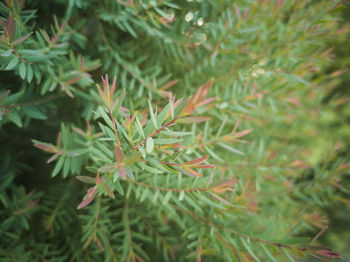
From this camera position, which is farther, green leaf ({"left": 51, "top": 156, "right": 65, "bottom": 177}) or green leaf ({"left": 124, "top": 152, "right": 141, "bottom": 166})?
green leaf ({"left": 51, "top": 156, "right": 65, "bottom": 177})

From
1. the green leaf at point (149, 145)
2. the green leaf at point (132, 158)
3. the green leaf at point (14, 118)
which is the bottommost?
the green leaf at point (132, 158)

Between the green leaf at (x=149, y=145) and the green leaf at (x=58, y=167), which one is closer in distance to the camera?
the green leaf at (x=149, y=145)

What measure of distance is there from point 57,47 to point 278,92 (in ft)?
1.78

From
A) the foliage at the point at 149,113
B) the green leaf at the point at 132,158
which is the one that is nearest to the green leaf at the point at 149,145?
the green leaf at the point at 132,158

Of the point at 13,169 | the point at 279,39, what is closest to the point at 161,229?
the point at 13,169

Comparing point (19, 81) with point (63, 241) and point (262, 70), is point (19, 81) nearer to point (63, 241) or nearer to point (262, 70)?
point (63, 241)

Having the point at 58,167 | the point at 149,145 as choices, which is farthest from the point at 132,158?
the point at 58,167

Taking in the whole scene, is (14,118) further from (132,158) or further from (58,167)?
(132,158)

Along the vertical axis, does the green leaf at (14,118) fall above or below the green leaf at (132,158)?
above

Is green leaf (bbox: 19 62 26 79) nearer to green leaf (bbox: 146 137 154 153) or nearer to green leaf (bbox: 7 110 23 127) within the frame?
green leaf (bbox: 7 110 23 127)

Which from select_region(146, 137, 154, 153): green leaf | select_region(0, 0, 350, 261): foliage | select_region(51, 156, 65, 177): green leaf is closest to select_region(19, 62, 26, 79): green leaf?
select_region(0, 0, 350, 261): foliage

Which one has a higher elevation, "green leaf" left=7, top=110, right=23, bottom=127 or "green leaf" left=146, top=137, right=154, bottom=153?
"green leaf" left=7, top=110, right=23, bottom=127

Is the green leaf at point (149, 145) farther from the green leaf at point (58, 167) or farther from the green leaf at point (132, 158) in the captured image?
the green leaf at point (58, 167)

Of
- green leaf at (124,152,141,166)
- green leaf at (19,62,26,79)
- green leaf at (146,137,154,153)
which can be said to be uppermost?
green leaf at (19,62,26,79)
